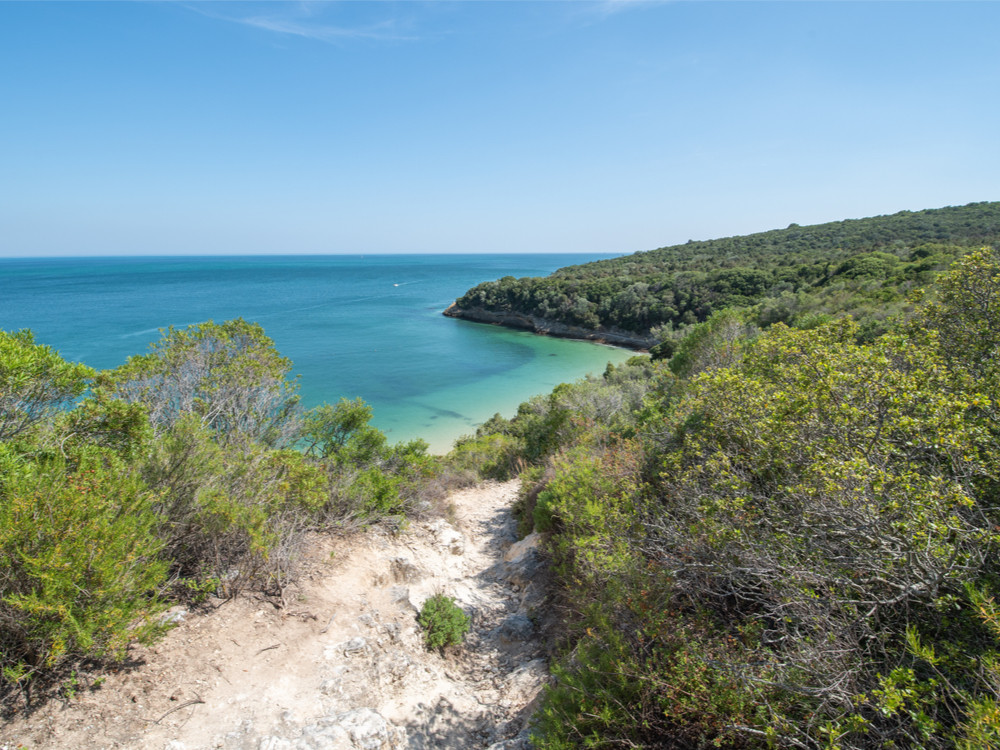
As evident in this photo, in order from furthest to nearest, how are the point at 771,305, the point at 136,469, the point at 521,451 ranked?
the point at 771,305 → the point at 521,451 → the point at 136,469

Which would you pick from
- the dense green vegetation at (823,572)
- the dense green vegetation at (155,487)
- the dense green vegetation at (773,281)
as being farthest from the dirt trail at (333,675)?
the dense green vegetation at (773,281)

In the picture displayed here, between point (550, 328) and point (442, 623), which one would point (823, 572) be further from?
point (550, 328)

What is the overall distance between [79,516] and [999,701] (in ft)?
22.7

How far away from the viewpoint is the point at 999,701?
251 centimetres

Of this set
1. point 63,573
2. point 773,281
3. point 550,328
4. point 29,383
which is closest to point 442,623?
point 63,573

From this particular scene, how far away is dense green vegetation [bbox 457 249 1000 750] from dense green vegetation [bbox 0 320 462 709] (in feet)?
14.7

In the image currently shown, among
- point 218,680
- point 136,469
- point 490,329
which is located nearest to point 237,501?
point 136,469

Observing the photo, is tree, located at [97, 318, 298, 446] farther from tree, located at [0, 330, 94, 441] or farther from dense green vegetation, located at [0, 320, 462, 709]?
tree, located at [0, 330, 94, 441]

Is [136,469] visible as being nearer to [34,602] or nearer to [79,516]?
[79,516]

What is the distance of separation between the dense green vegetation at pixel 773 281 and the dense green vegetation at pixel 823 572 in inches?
819

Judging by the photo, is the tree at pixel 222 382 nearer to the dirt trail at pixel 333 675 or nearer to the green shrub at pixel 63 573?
the dirt trail at pixel 333 675

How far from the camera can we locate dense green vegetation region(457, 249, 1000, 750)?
315cm

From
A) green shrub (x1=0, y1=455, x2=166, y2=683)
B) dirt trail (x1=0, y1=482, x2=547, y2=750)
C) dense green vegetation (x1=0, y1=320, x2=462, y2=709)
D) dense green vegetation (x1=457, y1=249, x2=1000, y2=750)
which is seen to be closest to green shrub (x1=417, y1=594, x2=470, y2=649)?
dirt trail (x1=0, y1=482, x2=547, y2=750)

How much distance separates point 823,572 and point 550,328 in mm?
63099
